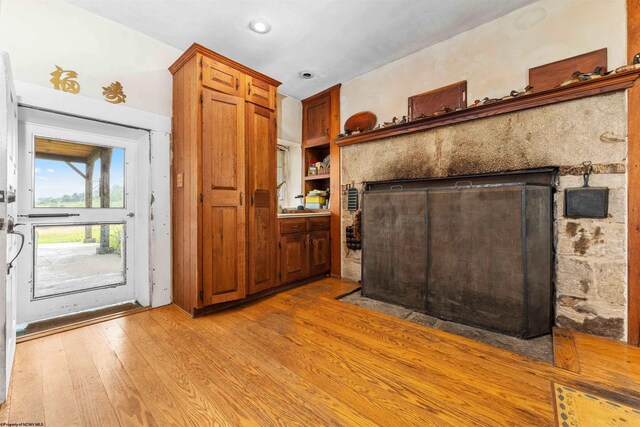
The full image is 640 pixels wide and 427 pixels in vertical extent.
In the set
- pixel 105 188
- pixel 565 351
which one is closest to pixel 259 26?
pixel 105 188

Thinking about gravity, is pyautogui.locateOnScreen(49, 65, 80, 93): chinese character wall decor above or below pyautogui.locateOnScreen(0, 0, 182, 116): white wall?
below

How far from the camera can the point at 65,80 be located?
6.78 ft

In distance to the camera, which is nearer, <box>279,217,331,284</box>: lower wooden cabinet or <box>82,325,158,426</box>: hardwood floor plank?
<box>82,325,158,426</box>: hardwood floor plank

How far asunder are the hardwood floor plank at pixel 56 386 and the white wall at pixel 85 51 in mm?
1874

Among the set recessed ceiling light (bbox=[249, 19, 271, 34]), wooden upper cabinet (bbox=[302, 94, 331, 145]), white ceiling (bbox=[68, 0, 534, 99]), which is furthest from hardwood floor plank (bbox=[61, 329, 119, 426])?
wooden upper cabinet (bbox=[302, 94, 331, 145])

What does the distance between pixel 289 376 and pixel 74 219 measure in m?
2.26

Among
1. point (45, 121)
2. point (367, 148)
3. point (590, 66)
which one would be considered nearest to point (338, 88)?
point (367, 148)

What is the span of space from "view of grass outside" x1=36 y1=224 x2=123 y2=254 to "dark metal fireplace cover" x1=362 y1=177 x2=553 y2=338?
8.36 ft

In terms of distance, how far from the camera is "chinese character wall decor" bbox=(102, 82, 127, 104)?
2254mm

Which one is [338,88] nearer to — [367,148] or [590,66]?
[367,148]

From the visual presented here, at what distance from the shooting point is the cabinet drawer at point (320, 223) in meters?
3.35

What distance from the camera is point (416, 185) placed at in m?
2.86

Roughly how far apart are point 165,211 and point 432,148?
2708 mm

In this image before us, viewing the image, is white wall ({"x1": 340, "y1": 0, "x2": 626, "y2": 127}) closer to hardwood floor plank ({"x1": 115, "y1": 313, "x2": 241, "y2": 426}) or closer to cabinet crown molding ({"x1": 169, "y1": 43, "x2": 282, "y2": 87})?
cabinet crown molding ({"x1": 169, "y1": 43, "x2": 282, "y2": 87})
